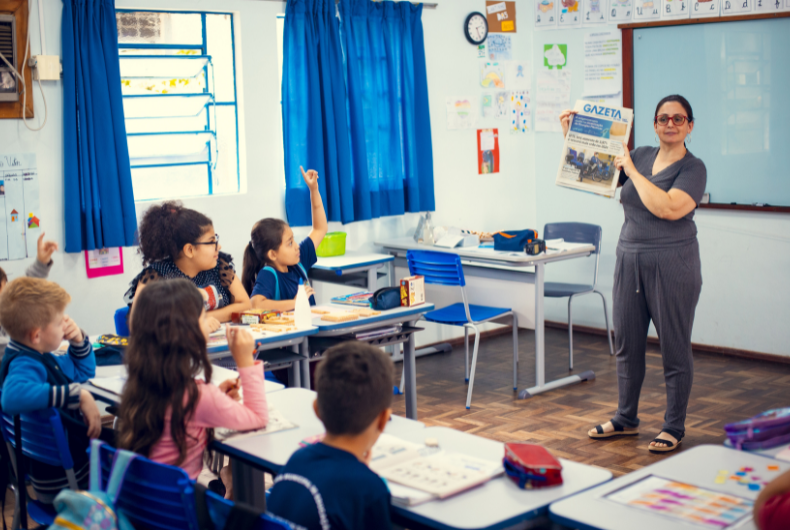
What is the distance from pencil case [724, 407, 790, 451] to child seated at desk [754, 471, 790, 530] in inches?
21.8

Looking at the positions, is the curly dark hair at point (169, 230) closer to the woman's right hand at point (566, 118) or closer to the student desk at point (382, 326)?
the student desk at point (382, 326)

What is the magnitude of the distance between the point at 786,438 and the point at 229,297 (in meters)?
2.41

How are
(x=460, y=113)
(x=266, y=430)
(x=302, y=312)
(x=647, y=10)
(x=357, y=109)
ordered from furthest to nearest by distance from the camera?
(x=460, y=113), (x=647, y=10), (x=357, y=109), (x=302, y=312), (x=266, y=430)

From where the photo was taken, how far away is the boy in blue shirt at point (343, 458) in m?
1.55

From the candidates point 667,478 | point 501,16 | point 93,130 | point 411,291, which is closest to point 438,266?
point 411,291

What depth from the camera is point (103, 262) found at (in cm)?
450

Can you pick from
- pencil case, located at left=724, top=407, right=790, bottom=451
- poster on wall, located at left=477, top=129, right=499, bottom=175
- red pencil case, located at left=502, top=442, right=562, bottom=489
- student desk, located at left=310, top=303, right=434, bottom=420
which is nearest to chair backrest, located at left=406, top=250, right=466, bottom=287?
student desk, located at left=310, top=303, right=434, bottom=420

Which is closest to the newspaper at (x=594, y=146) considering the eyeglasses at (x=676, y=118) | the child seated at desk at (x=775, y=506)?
the eyeglasses at (x=676, y=118)

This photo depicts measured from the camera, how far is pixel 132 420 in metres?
2.00

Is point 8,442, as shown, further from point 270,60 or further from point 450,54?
point 450,54

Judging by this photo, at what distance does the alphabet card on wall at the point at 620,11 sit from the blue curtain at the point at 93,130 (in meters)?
3.39

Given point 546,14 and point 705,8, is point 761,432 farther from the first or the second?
point 546,14

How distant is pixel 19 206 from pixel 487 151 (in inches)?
132

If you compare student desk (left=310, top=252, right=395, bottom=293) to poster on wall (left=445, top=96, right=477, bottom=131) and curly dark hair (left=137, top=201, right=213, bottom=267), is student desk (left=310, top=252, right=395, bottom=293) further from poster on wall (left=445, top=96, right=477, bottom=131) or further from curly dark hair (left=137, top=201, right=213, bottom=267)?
curly dark hair (left=137, top=201, right=213, bottom=267)
